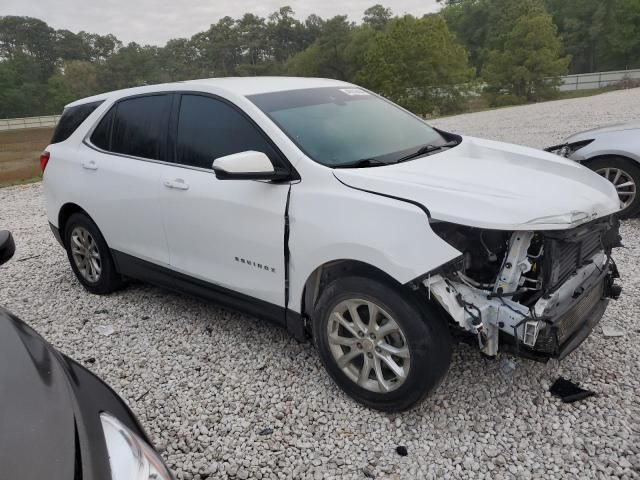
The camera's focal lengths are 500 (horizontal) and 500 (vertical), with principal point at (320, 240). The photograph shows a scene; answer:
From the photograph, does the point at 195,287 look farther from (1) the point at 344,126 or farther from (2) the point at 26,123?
(2) the point at 26,123

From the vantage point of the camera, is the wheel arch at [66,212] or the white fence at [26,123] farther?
the white fence at [26,123]

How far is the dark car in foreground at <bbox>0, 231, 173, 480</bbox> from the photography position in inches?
52.6

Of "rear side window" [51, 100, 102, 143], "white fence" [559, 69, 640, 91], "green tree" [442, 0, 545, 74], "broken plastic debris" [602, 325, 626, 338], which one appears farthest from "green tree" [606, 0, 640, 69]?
"rear side window" [51, 100, 102, 143]

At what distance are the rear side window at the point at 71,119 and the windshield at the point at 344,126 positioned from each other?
1.95 meters

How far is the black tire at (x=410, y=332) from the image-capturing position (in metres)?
2.48

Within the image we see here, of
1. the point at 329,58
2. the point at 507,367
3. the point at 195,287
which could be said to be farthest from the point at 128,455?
the point at 329,58

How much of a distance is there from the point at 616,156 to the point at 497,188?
352 cm

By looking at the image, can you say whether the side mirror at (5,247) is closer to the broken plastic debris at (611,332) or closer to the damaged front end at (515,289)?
the damaged front end at (515,289)

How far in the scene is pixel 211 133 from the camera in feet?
11.0

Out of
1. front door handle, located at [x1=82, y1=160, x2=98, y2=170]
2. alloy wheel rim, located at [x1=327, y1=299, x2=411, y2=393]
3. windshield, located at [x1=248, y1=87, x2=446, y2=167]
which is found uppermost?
windshield, located at [x1=248, y1=87, x2=446, y2=167]

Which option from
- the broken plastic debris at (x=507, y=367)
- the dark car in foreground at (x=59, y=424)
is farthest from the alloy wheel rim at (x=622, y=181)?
the dark car in foreground at (x=59, y=424)

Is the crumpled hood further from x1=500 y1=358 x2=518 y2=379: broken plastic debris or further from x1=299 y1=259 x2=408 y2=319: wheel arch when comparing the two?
x1=500 y1=358 x2=518 y2=379: broken plastic debris

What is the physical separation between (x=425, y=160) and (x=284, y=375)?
162cm

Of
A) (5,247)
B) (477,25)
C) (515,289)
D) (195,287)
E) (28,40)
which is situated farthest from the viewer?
(28,40)
